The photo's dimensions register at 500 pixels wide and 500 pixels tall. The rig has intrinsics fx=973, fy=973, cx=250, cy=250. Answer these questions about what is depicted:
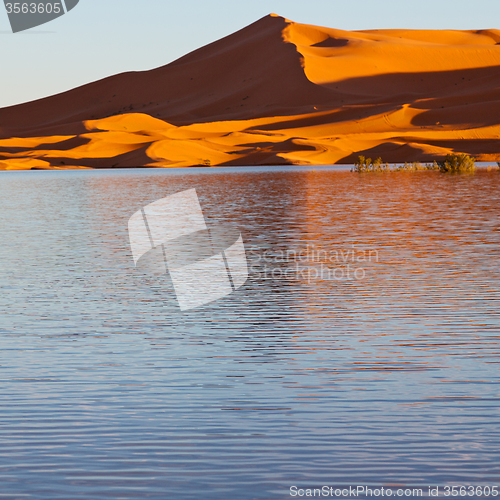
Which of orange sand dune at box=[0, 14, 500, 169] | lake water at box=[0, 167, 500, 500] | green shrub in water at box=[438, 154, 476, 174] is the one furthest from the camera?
orange sand dune at box=[0, 14, 500, 169]

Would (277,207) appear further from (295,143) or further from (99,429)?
(295,143)

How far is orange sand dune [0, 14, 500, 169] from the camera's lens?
109062 mm

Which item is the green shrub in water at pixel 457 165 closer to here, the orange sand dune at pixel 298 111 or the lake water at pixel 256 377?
the orange sand dune at pixel 298 111

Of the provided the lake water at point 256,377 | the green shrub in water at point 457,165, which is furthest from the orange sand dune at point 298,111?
the lake water at point 256,377

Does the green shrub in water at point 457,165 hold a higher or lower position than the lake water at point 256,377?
lower

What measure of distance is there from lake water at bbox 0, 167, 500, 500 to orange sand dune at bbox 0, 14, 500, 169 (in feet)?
268

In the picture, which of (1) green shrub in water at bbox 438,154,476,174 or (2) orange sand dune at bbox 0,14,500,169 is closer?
(1) green shrub in water at bbox 438,154,476,174

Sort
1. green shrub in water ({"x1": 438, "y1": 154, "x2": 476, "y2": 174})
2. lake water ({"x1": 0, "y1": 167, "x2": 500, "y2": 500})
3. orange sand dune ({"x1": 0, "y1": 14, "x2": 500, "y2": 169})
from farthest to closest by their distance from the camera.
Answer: orange sand dune ({"x1": 0, "y1": 14, "x2": 500, "y2": 169}), green shrub in water ({"x1": 438, "y1": 154, "x2": 476, "y2": 174}), lake water ({"x1": 0, "y1": 167, "x2": 500, "y2": 500})

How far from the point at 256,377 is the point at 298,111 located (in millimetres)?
143685

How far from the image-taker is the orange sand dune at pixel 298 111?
109062 mm

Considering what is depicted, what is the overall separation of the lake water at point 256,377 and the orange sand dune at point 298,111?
268 ft

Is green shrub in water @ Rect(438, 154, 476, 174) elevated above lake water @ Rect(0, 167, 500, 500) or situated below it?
below

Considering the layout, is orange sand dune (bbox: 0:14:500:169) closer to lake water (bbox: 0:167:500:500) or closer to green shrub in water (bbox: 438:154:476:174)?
green shrub in water (bbox: 438:154:476:174)

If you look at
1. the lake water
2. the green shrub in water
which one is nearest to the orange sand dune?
the green shrub in water
